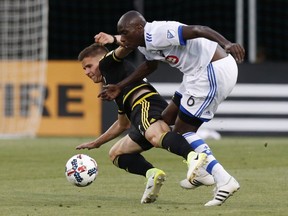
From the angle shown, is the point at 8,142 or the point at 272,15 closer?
the point at 8,142

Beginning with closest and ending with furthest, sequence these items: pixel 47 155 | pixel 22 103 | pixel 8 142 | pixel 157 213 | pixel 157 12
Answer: pixel 157 213, pixel 47 155, pixel 8 142, pixel 22 103, pixel 157 12

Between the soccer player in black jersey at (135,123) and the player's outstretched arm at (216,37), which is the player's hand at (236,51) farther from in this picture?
the soccer player in black jersey at (135,123)

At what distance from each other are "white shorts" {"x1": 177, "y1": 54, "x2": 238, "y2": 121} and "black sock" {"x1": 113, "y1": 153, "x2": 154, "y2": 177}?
0.72 meters

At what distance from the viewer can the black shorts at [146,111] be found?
894 centimetres

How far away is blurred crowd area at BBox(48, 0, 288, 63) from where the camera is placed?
22.3 m

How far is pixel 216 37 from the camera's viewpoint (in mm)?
8266

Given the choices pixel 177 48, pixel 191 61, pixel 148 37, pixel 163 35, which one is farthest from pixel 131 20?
pixel 191 61

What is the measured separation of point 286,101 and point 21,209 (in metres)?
10.7

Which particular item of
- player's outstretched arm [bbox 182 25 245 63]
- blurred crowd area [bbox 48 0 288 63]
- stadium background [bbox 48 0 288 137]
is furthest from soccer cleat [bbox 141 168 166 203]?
blurred crowd area [bbox 48 0 288 63]

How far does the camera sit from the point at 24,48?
63.8 feet

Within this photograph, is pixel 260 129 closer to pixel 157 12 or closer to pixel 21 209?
pixel 157 12

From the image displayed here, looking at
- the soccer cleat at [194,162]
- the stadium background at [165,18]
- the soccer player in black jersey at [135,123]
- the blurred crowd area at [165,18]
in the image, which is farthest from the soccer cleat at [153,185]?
the blurred crowd area at [165,18]

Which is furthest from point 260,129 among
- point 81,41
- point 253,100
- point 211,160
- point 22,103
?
point 211,160

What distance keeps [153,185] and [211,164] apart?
0.64m
